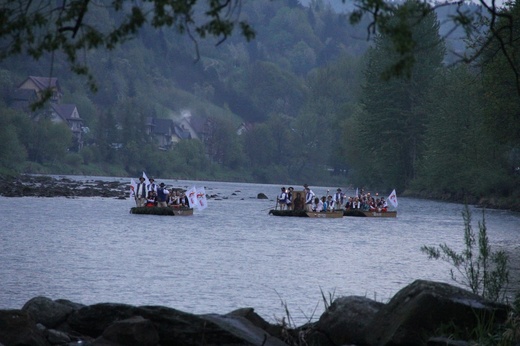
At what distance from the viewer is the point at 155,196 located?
64000mm

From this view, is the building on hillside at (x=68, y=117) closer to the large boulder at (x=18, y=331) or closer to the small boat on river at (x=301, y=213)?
the small boat on river at (x=301, y=213)

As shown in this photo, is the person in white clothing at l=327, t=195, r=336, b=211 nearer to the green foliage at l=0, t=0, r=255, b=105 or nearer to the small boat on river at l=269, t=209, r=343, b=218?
the small boat on river at l=269, t=209, r=343, b=218

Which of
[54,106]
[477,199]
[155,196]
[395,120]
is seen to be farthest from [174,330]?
[54,106]

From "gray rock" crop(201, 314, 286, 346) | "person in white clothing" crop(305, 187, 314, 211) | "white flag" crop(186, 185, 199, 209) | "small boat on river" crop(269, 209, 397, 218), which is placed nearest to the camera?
"gray rock" crop(201, 314, 286, 346)

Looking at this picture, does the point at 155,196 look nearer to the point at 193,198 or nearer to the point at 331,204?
the point at 193,198

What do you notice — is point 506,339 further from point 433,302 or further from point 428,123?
point 428,123

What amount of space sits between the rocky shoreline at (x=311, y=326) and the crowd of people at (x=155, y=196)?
150ft

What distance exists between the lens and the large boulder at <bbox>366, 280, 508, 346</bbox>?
583 inches

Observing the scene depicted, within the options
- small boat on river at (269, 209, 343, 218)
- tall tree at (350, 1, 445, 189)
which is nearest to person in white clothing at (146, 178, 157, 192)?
small boat on river at (269, 209, 343, 218)

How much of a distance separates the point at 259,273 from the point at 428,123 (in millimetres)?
84403

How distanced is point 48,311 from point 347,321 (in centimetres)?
502

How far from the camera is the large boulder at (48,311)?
1688 cm

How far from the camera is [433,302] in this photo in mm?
14945

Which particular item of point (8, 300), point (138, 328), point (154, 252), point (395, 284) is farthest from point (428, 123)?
point (138, 328)
